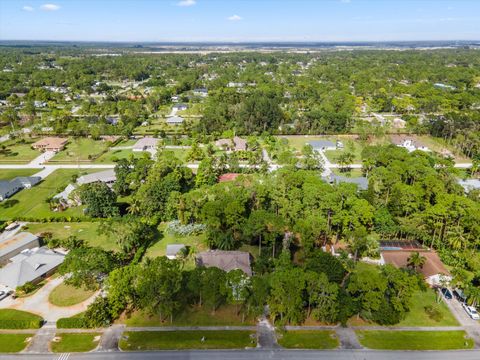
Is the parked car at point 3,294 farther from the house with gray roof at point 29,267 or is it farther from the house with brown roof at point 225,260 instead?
the house with brown roof at point 225,260

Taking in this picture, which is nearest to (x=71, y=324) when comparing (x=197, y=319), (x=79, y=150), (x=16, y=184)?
(x=197, y=319)

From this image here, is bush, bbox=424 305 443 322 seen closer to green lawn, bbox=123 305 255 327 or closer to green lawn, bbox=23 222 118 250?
green lawn, bbox=123 305 255 327

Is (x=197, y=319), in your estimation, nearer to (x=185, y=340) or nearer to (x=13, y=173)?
(x=185, y=340)

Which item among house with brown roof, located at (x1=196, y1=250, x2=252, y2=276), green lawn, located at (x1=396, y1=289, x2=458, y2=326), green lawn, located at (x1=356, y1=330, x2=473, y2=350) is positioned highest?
house with brown roof, located at (x1=196, y1=250, x2=252, y2=276)

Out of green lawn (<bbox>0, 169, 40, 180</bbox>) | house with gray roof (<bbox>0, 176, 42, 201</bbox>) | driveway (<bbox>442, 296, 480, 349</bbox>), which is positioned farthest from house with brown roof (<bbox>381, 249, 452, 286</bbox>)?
green lawn (<bbox>0, 169, 40, 180</bbox>)

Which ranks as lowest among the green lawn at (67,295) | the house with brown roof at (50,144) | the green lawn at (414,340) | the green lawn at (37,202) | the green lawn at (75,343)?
the green lawn at (414,340)

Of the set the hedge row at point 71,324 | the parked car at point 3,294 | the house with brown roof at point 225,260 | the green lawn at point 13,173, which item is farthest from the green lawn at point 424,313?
the green lawn at point 13,173
